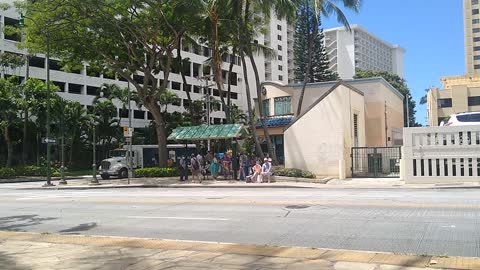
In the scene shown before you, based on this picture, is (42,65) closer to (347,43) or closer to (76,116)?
(76,116)

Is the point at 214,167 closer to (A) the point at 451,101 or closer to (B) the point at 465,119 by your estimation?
(B) the point at 465,119

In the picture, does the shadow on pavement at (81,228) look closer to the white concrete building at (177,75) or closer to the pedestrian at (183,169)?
the pedestrian at (183,169)

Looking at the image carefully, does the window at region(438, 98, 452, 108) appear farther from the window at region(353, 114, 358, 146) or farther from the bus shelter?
the bus shelter

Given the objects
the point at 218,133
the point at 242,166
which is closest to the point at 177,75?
the point at 218,133

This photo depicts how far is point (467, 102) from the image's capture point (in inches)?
3871

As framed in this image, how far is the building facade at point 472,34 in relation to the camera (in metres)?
136

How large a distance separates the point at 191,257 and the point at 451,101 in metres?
102

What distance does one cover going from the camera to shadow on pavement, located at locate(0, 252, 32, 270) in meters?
7.68

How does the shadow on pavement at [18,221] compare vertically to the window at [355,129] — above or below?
below

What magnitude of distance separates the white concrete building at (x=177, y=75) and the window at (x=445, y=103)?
3399 centimetres

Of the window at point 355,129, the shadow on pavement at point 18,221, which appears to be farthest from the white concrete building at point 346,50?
the shadow on pavement at point 18,221

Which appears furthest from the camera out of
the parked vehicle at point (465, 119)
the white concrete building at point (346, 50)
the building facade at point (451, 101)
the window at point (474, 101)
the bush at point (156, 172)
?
the white concrete building at point (346, 50)

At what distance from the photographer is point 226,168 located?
1267 inches

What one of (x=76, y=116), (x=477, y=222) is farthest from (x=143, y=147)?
(x=477, y=222)
